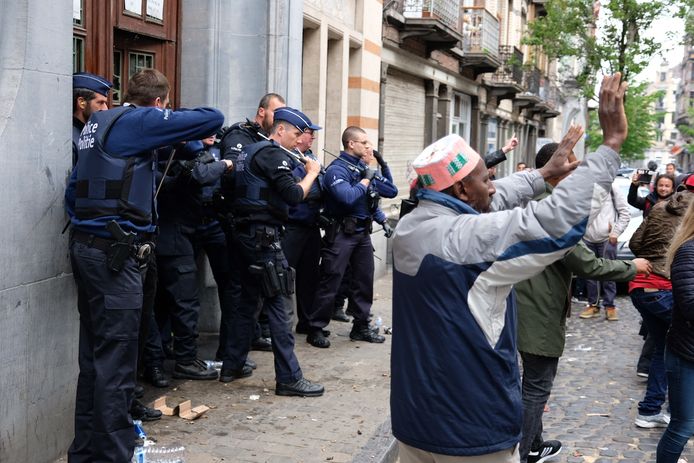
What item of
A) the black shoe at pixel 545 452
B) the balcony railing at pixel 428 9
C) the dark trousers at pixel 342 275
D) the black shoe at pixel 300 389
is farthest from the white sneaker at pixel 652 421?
the balcony railing at pixel 428 9

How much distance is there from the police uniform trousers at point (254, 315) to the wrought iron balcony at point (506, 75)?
21.5 meters

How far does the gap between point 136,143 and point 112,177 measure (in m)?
0.22

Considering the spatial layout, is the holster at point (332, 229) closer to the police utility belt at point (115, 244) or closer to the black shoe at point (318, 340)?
the black shoe at point (318, 340)

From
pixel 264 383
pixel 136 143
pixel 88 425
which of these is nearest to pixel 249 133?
pixel 264 383

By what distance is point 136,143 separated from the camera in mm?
4770

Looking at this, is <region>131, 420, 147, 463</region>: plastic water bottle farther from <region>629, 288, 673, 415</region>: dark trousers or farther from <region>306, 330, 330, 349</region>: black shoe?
<region>629, 288, 673, 415</region>: dark trousers

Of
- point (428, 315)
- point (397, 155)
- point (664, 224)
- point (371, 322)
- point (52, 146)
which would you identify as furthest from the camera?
point (397, 155)

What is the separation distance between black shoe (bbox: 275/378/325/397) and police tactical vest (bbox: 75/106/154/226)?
2.38 m

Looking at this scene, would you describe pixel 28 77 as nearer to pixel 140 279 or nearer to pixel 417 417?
pixel 140 279

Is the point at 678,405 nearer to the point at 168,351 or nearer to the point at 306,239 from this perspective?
the point at 168,351

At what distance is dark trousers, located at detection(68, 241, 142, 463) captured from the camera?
4.71 m

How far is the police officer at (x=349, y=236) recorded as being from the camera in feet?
28.1

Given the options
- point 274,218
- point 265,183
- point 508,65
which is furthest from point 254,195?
point 508,65

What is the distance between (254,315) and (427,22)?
456 inches
